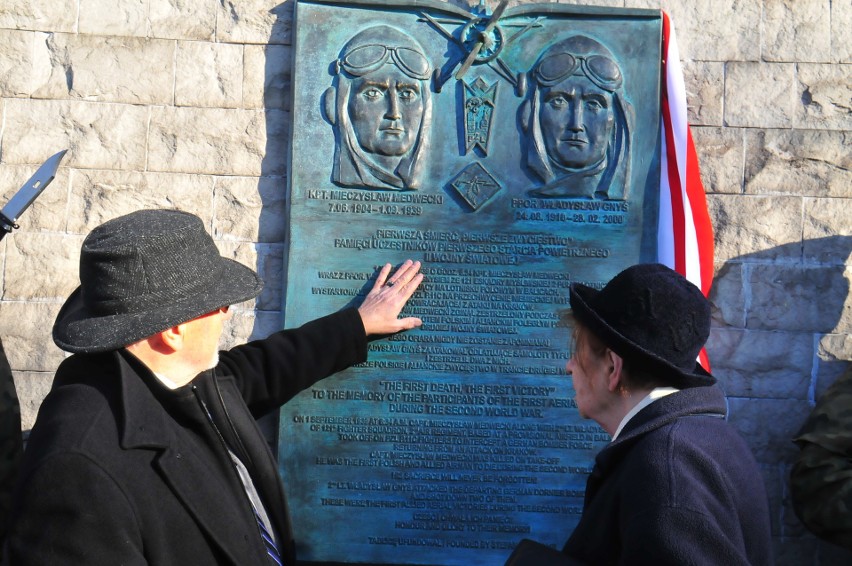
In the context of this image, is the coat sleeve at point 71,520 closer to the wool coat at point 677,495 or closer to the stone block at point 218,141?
the wool coat at point 677,495

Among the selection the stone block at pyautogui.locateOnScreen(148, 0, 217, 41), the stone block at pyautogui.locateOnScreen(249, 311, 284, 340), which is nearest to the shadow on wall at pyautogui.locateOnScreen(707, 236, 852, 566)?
the stone block at pyautogui.locateOnScreen(249, 311, 284, 340)

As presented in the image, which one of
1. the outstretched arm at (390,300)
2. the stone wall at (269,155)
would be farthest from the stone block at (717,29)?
the outstretched arm at (390,300)

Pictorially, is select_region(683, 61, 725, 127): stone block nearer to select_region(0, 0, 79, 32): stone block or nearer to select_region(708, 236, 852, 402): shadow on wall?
select_region(708, 236, 852, 402): shadow on wall

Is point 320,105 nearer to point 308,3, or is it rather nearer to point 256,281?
point 308,3

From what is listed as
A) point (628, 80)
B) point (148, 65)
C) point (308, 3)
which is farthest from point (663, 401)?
point (148, 65)

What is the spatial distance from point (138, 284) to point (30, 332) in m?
1.81

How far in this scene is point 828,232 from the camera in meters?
4.17

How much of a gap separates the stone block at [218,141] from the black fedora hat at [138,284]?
4.95 feet

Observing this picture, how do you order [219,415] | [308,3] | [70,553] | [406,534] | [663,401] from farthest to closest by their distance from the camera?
[308,3] < [406,534] < [219,415] < [663,401] < [70,553]

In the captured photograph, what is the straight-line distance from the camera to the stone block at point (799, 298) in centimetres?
411

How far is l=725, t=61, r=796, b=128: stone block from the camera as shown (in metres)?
4.21

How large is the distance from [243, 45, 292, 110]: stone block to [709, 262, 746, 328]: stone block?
2.20m

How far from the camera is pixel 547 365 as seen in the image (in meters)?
3.88

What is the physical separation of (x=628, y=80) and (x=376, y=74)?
1.17 meters
